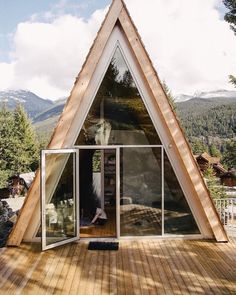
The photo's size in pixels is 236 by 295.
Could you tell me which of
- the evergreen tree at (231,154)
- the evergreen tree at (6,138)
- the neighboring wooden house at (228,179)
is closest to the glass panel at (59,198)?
the evergreen tree at (231,154)

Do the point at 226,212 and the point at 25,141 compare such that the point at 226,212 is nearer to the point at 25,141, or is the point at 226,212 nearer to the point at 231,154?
the point at 231,154

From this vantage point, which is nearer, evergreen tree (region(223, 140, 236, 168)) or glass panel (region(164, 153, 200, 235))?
glass panel (region(164, 153, 200, 235))

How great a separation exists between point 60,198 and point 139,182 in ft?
5.74

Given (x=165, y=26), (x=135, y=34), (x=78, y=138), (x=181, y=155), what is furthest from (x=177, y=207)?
(x=165, y=26)

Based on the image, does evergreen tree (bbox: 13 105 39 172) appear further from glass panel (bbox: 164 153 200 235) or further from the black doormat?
glass panel (bbox: 164 153 200 235)

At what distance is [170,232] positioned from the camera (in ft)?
23.9

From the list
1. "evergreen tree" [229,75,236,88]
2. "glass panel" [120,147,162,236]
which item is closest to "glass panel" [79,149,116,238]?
"glass panel" [120,147,162,236]

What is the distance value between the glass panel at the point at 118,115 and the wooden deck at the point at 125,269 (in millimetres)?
2277

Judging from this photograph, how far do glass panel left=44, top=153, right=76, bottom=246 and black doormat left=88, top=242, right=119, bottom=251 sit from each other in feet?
1.82

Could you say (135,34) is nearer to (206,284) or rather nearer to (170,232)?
(170,232)

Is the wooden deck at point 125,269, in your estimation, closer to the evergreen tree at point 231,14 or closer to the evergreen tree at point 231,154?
the evergreen tree at point 231,154

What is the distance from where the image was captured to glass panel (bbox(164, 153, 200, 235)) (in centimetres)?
710

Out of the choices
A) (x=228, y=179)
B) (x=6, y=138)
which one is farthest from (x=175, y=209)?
(x=228, y=179)

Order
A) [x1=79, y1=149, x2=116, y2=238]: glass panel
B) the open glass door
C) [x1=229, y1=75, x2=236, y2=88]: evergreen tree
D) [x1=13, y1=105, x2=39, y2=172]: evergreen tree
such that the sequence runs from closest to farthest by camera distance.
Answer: the open glass door, [x1=79, y1=149, x2=116, y2=238]: glass panel, [x1=229, y1=75, x2=236, y2=88]: evergreen tree, [x1=13, y1=105, x2=39, y2=172]: evergreen tree
